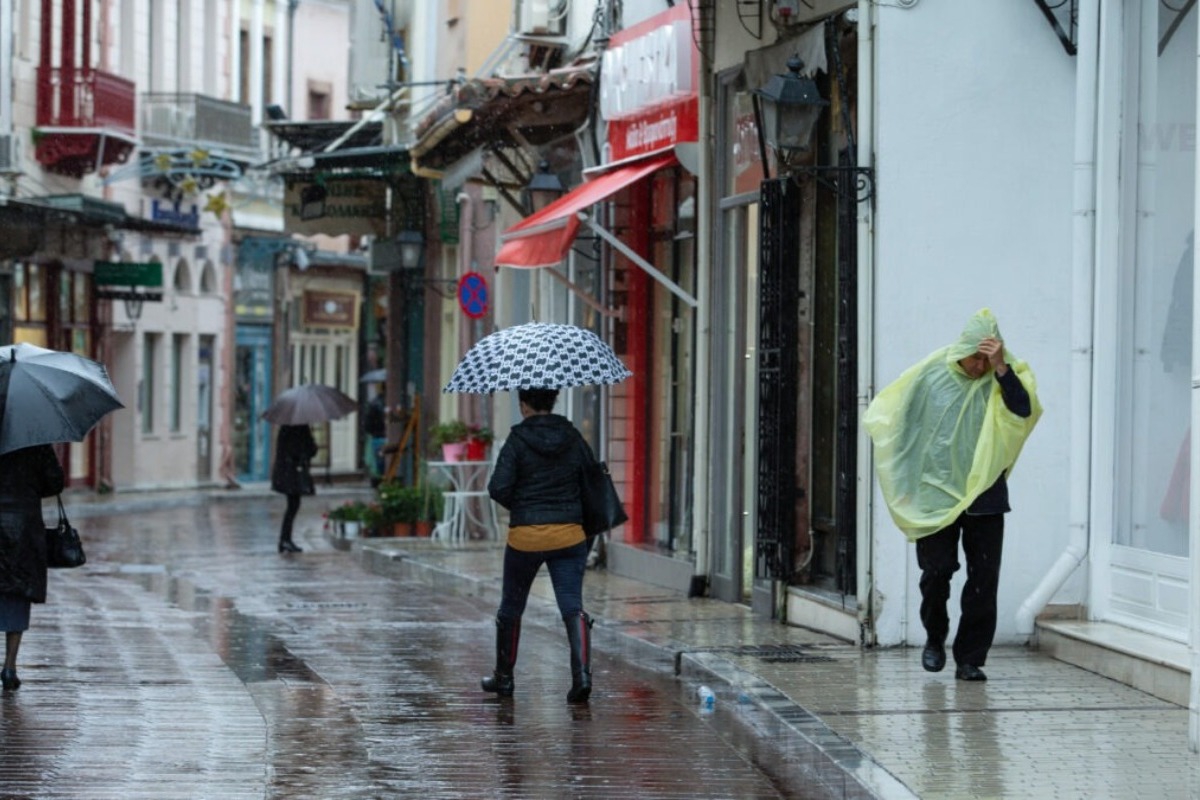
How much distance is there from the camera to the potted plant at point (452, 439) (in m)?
26.2

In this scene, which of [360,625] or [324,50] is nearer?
[360,625]

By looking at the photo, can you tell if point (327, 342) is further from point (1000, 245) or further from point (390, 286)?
point (1000, 245)

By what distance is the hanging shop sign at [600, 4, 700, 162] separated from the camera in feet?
59.0

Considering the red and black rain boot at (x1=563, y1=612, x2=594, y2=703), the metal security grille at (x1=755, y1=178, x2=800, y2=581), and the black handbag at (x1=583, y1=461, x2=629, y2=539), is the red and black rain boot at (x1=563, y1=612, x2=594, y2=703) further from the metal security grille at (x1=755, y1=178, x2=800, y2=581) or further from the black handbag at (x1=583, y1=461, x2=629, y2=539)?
the metal security grille at (x1=755, y1=178, x2=800, y2=581)

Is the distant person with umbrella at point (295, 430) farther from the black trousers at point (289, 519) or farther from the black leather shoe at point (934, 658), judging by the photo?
the black leather shoe at point (934, 658)

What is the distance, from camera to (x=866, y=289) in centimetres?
1381

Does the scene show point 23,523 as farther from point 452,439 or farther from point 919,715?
point 452,439

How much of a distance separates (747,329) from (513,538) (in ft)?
17.5

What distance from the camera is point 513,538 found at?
40.0 ft

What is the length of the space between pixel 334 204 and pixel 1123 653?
989 inches

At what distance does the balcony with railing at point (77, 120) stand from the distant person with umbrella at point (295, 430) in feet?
44.4

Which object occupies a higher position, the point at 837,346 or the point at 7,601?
the point at 837,346

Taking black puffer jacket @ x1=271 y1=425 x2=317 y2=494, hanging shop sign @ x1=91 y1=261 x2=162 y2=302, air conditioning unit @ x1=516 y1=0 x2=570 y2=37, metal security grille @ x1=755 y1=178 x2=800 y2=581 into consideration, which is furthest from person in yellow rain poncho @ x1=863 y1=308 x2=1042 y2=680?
hanging shop sign @ x1=91 y1=261 x2=162 y2=302

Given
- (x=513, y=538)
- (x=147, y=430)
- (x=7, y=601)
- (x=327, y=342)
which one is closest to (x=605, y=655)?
(x=513, y=538)
